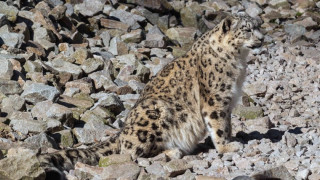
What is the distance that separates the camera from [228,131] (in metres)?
9.90

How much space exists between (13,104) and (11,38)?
124 inches

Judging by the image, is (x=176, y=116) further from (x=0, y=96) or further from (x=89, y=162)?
(x=0, y=96)

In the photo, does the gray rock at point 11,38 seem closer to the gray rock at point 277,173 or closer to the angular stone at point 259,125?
the angular stone at point 259,125

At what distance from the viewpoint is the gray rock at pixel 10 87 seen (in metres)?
11.6

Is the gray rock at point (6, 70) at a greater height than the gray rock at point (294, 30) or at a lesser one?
lesser

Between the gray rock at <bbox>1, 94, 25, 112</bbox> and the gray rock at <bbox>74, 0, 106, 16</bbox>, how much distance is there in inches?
264

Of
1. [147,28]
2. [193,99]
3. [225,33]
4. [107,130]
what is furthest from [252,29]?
[147,28]

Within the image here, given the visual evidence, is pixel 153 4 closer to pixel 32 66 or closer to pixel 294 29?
pixel 294 29

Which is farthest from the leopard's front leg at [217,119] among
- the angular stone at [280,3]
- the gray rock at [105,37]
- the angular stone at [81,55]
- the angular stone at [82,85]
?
the angular stone at [280,3]

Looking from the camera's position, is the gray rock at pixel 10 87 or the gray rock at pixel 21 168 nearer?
the gray rock at pixel 21 168

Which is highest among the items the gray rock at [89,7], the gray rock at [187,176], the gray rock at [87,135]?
the gray rock at [89,7]

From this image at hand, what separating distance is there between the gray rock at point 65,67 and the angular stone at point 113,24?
377cm

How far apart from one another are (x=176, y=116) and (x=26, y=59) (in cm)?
468

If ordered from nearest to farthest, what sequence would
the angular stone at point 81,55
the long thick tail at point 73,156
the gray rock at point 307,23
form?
the long thick tail at point 73,156 < the angular stone at point 81,55 < the gray rock at point 307,23
